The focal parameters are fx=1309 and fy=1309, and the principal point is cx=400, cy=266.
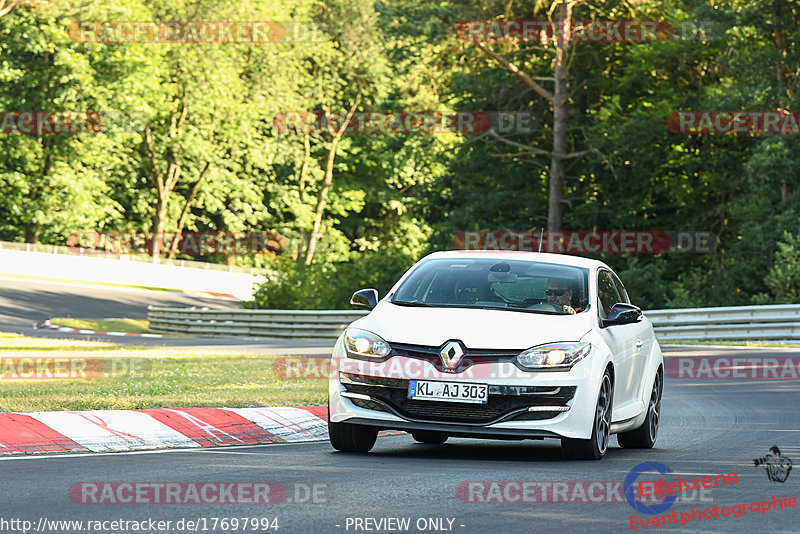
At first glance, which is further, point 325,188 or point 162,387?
point 325,188

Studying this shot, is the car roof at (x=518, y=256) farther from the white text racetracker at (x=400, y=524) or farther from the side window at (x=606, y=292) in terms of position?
the white text racetracker at (x=400, y=524)

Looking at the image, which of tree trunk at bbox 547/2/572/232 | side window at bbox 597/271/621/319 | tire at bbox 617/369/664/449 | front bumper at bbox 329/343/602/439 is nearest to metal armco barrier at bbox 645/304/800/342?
tree trunk at bbox 547/2/572/232

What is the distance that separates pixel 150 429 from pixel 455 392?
9.66 feet

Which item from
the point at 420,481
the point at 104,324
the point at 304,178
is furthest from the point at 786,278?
the point at 304,178

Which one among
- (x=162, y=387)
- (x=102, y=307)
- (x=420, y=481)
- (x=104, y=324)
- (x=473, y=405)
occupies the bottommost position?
(x=104, y=324)

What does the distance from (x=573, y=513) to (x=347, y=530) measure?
142cm

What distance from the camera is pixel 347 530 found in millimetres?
6703

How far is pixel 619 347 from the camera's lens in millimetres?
10820

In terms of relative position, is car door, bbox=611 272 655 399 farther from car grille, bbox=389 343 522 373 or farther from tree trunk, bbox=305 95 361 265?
tree trunk, bbox=305 95 361 265

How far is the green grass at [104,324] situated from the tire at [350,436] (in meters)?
32.2

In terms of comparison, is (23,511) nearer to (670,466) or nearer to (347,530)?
(347,530)

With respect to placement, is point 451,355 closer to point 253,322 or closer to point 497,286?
point 497,286

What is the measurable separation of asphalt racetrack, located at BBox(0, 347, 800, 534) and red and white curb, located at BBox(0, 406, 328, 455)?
52cm

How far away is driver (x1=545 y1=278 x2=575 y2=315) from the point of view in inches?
419
